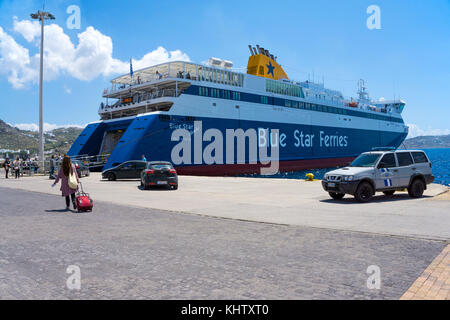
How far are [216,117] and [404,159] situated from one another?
2247 centimetres

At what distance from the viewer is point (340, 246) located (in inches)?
225

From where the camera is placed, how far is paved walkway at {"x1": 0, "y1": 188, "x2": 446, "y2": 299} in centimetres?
371

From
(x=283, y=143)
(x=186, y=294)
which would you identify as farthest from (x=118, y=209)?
(x=283, y=143)

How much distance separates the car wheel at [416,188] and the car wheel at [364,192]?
1.82 m

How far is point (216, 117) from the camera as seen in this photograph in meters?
33.2

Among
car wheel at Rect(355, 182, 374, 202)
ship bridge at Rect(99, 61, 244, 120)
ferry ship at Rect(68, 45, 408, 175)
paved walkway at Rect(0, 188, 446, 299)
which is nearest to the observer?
paved walkway at Rect(0, 188, 446, 299)

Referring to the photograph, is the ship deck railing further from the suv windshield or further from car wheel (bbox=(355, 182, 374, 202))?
car wheel (bbox=(355, 182, 374, 202))

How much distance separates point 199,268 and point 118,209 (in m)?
6.40

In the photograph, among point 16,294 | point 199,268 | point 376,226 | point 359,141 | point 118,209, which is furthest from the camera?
point 359,141

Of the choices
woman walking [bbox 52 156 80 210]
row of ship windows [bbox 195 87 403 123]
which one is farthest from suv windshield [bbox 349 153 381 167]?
row of ship windows [bbox 195 87 403 123]

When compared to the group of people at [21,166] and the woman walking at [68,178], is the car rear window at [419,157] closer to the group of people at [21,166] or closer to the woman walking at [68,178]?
the woman walking at [68,178]

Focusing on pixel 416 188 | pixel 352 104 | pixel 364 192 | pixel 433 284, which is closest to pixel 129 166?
pixel 364 192

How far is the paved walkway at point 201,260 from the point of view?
371 centimetres
